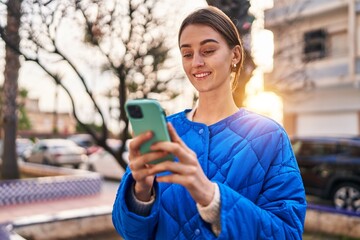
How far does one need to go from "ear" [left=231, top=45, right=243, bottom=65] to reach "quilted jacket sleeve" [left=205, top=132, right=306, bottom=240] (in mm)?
286

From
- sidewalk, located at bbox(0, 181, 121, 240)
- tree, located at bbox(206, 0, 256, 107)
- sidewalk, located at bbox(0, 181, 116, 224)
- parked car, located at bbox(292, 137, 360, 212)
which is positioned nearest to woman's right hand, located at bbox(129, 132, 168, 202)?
tree, located at bbox(206, 0, 256, 107)

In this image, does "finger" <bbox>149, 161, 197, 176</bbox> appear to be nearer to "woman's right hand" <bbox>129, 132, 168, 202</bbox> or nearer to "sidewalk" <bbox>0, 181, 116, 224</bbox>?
"woman's right hand" <bbox>129, 132, 168, 202</bbox>

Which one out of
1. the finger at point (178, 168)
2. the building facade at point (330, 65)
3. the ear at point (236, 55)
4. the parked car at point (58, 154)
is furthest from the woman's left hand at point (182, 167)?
the parked car at point (58, 154)

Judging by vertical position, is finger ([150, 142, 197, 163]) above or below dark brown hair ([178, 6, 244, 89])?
below

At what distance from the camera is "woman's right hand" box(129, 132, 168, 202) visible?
3.30ft

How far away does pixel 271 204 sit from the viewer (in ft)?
3.86

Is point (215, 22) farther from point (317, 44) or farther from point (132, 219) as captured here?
point (317, 44)

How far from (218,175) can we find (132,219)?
0.28 meters

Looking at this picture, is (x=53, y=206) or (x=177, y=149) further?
(x=53, y=206)

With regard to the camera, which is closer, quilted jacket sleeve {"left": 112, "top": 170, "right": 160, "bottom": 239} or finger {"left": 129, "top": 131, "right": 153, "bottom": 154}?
finger {"left": 129, "top": 131, "right": 153, "bottom": 154}

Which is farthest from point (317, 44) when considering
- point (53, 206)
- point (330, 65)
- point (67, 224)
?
point (67, 224)

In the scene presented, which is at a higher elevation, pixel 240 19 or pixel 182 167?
pixel 240 19

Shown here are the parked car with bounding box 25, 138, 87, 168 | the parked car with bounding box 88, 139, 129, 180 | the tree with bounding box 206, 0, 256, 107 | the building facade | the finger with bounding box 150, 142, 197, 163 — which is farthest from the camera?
the parked car with bounding box 25, 138, 87, 168

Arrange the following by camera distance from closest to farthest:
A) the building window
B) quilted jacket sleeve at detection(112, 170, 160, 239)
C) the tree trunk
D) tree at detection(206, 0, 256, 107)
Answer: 1. quilted jacket sleeve at detection(112, 170, 160, 239)
2. tree at detection(206, 0, 256, 107)
3. the tree trunk
4. the building window
